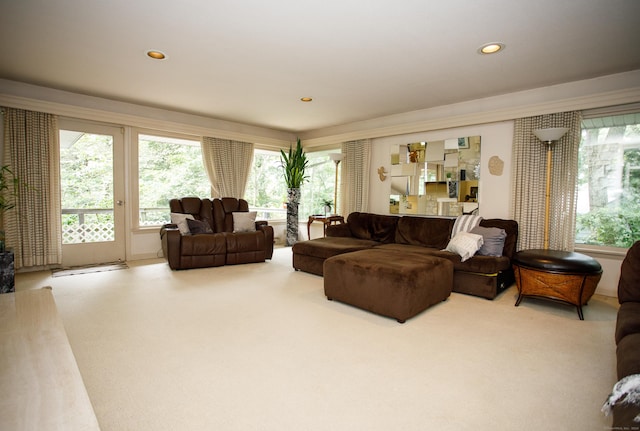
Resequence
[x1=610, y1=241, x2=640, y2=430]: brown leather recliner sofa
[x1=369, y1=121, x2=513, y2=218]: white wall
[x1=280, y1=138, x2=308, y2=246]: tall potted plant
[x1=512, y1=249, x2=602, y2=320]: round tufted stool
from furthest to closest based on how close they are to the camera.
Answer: [x1=280, y1=138, x2=308, y2=246]: tall potted plant < [x1=369, y1=121, x2=513, y2=218]: white wall < [x1=512, y1=249, x2=602, y2=320]: round tufted stool < [x1=610, y1=241, x2=640, y2=430]: brown leather recliner sofa

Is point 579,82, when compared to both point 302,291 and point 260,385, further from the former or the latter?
point 260,385

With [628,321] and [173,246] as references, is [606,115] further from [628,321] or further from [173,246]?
[173,246]

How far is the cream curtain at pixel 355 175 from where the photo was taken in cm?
575

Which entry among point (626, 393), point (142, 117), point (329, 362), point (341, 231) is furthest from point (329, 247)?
point (142, 117)

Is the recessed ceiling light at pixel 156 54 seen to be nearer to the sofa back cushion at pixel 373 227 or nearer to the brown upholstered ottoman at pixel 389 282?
the brown upholstered ottoman at pixel 389 282

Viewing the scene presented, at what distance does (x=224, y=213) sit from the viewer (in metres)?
5.45

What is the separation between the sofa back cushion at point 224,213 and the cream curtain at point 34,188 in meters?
2.09

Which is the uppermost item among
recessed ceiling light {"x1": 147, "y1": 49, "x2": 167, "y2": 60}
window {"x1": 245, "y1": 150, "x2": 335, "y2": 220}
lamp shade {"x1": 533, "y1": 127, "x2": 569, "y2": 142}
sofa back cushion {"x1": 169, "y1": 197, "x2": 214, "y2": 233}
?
recessed ceiling light {"x1": 147, "y1": 49, "x2": 167, "y2": 60}

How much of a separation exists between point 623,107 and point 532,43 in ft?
5.42

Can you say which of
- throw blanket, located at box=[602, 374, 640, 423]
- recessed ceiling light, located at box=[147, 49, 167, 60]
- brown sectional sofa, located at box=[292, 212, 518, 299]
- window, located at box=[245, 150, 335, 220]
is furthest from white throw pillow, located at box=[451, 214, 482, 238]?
recessed ceiling light, located at box=[147, 49, 167, 60]

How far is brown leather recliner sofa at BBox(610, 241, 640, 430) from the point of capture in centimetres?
110

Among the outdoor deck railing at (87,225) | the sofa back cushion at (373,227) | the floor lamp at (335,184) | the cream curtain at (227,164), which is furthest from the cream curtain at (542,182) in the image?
the outdoor deck railing at (87,225)

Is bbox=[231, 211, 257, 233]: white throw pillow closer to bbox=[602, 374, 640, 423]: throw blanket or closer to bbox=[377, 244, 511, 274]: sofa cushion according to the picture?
bbox=[377, 244, 511, 274]: sofa cushion

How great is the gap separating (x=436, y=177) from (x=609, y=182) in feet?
6.43
